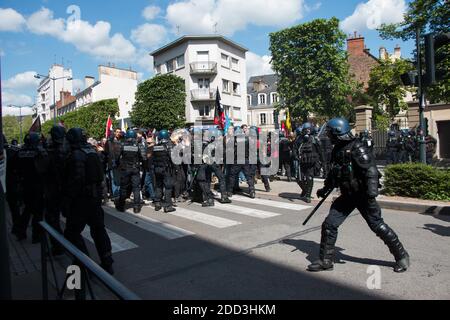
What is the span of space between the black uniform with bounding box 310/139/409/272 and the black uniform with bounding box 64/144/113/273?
267 centimetres

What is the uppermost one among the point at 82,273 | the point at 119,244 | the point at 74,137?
the point at 74,137

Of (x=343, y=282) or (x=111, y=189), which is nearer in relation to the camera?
(x=343, y=282)

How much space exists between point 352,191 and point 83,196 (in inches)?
125

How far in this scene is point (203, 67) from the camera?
45.1 metres

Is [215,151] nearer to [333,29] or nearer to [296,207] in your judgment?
[296,207]

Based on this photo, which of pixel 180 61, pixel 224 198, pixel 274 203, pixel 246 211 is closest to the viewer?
pixel 246 211

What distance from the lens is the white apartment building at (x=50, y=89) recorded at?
85.8 metres

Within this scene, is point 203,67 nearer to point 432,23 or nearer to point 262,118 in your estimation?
point 262,118

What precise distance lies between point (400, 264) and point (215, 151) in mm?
5692

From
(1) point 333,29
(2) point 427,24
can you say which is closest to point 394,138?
(2) point 427,24

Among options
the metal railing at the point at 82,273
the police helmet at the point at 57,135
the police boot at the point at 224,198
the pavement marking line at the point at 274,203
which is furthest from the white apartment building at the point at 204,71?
the metal railing at the point at 82,273

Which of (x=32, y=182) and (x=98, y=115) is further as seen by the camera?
(x=98, y=115)

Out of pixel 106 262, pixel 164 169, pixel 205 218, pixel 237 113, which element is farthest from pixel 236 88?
pixel 106 262
